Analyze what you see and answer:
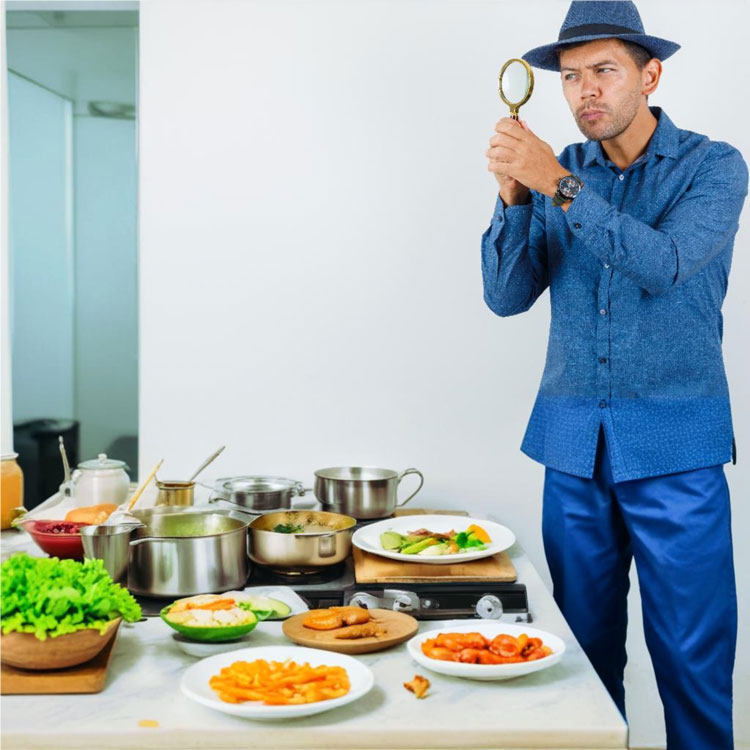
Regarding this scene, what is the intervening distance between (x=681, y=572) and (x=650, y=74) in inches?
39.1

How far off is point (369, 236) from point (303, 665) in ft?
4.87

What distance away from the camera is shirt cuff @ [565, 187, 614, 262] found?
1.64m

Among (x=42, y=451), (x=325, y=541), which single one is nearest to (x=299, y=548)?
(x=325, y=541)

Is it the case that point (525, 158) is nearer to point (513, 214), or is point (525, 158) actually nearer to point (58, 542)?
point (513, 214)

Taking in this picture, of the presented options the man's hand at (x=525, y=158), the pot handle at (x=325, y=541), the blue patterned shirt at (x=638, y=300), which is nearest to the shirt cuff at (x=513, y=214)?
the blue patterned shirt at (x=638, y=300)

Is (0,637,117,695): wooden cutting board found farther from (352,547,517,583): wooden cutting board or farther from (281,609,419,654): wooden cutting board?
(352,547,517,583): wooden cutting board

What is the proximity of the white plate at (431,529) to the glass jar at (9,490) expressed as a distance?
0.79 metres

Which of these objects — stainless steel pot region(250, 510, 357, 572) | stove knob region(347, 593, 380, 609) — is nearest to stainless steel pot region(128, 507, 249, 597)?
stainless steel pot region(250, 510, 357, 572)

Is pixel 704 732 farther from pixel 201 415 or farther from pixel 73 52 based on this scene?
pixel 73 52

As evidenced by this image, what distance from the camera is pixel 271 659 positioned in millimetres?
1204

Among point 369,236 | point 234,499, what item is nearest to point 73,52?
point 369,236

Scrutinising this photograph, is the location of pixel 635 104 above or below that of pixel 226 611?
above

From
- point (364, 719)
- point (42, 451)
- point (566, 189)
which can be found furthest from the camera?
point (42, 451)

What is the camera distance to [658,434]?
177cm
